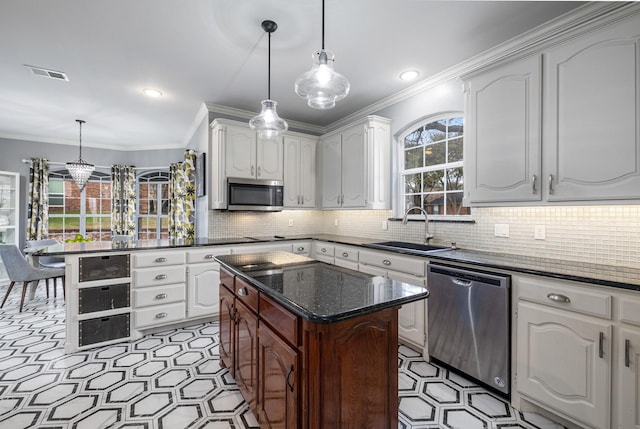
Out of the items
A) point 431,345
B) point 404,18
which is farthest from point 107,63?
point 431,345

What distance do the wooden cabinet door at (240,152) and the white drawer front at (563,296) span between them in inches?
121

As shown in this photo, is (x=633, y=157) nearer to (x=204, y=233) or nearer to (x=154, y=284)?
(x=154, y=284)

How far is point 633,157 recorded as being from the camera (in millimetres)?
1597

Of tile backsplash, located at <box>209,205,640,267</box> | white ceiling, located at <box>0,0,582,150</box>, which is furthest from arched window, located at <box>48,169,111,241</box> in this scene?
tile backsplash, located at <box>209,205,640,267</box>

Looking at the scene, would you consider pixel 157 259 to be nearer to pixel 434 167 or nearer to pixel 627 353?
pixel 434 167

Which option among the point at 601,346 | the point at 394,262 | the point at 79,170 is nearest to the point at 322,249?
the point at 394,262

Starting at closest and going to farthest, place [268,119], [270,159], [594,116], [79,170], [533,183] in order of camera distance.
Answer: [594,116] → [533,183] → [268,119] → [270,159] → [79,170]

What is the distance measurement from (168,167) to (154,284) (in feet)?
12.3

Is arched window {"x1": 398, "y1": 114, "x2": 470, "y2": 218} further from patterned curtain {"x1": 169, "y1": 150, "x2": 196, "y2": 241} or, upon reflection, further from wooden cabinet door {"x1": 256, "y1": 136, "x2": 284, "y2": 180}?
patterned curtain {"x1": 169, "y1": 150, "x2": 196, "y2": 241}

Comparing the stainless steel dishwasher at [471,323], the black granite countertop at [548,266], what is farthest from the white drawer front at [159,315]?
the stainless steel dishwasher at [471,323]

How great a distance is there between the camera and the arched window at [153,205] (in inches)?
240

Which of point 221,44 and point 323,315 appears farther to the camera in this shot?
point 221,44

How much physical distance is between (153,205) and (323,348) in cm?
617

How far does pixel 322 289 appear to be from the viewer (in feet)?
4.51
